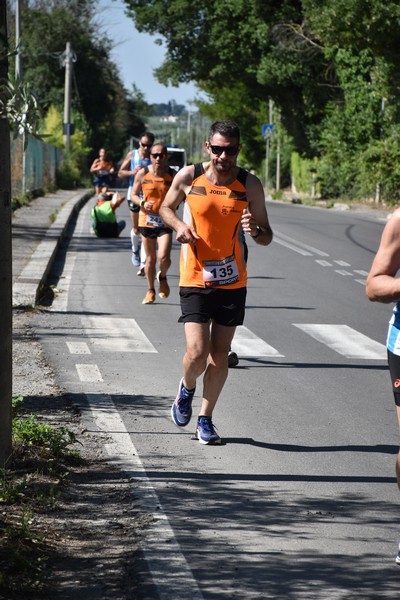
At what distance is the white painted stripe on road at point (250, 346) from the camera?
10.9 m

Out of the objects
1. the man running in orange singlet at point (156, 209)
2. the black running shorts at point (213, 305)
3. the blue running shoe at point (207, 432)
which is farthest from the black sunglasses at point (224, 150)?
the man running in orange singlet at point (156, 209)

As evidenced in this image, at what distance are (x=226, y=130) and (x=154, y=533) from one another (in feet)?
8.97

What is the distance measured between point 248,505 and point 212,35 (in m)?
48.2

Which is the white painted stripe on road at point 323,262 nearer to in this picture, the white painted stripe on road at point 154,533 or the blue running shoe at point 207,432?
the white painted stripe on road at point 154,533

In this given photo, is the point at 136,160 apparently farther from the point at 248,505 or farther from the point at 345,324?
the point at 248,505

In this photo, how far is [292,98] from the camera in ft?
176

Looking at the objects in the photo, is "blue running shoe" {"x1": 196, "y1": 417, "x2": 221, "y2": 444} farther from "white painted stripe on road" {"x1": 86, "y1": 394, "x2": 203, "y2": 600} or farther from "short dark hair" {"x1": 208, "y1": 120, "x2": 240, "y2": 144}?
"short dark hair" {"x1": 208, "y1": 120, "x2": 240, "y2": 144}

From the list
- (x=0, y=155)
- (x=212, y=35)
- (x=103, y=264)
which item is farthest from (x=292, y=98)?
(x=0, y=155)

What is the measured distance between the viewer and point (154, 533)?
5320 millimetres

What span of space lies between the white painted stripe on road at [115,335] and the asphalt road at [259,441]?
0.07 feet

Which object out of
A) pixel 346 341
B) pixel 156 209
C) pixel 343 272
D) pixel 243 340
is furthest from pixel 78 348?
pixel 343 272

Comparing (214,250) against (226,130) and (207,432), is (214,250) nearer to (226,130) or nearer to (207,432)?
(226,130)

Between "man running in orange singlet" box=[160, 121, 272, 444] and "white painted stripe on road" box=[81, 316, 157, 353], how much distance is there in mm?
3524

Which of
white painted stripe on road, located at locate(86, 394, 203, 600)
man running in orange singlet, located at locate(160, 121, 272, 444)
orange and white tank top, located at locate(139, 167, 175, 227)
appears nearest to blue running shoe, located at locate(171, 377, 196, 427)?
man running in orange singlet, located at locate(160, 121, 272, 444)
